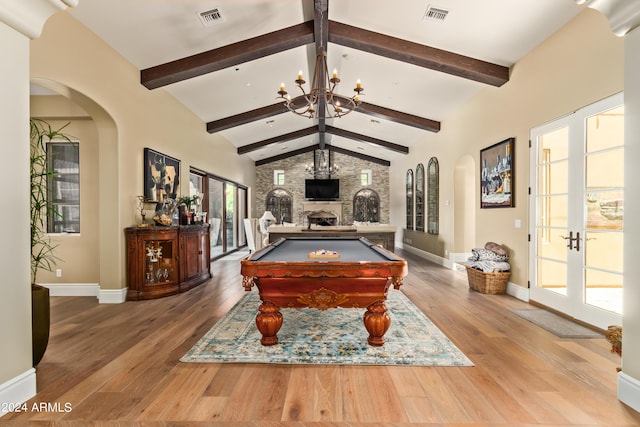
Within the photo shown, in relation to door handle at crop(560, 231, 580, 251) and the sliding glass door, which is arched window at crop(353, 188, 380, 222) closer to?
the sliding glass door

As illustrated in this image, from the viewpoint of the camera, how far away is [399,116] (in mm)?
7180

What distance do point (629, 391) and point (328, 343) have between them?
6.69 ft

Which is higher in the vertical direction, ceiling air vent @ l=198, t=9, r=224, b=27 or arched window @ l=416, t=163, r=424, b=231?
ceiling air vent @ l=198, t=9, r=224, b=27

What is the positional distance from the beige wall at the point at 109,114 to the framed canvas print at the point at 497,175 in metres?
5.33

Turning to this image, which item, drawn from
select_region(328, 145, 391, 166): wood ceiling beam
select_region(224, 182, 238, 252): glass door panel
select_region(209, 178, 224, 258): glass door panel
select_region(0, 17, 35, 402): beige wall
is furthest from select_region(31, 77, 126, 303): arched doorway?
select_region(328, 145, 391, 166): wood ceiling beam

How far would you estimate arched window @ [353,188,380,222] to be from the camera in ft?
41.2

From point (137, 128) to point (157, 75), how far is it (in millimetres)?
825

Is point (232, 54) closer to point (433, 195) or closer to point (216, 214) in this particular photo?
point (216, 214)

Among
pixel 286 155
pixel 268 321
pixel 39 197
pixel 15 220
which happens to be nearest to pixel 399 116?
pixel 268 321

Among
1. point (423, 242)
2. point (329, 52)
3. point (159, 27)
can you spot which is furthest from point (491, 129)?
point (159, 27)

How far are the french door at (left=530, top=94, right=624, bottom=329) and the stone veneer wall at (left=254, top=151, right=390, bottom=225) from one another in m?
8.45

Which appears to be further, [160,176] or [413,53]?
[160,176]

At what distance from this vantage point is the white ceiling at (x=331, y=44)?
349cm

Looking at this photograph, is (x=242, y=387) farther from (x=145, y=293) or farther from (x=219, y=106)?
(x=219, y=106)
